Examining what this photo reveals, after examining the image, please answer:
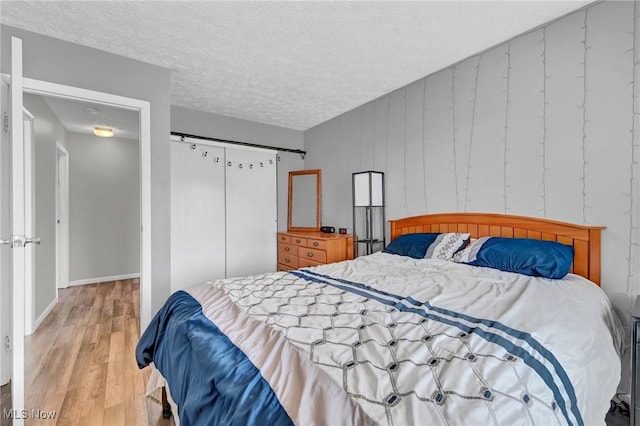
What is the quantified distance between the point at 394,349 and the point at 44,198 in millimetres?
4120

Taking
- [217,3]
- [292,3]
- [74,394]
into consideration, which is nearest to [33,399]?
[74,394]

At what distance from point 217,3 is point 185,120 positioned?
7.21ft

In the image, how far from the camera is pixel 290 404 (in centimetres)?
79

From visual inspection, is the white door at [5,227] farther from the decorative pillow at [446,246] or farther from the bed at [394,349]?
the decorative pillow at [446,246]

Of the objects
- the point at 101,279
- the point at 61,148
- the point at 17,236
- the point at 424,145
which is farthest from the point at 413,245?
the point at 101,279

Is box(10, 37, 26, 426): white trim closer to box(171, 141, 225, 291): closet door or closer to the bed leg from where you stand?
the bed leg

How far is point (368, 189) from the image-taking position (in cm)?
328

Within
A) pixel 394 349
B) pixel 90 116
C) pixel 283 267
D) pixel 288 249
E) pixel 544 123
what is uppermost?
pixel 90 116

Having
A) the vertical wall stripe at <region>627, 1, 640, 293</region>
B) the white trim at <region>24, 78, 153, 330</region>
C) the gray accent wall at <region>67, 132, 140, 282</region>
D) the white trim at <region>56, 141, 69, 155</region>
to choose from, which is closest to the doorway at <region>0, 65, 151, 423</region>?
the white trim at <region>24, 78, 153, 330</region>

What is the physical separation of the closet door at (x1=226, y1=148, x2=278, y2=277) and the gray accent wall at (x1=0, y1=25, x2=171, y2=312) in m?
1.50

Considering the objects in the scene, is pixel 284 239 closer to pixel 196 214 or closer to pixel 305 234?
pixel 305 234

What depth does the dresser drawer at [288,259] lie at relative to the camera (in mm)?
4039

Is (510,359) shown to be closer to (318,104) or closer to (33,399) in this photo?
(33,399)

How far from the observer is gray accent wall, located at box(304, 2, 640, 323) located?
1.83 meters
